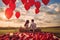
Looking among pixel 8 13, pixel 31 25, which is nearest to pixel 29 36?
pixel 31 25

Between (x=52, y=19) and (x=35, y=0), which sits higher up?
(x=35, y=0)

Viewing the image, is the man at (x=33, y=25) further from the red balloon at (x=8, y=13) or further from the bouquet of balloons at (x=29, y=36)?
the red balloon at (x=8, y=13)

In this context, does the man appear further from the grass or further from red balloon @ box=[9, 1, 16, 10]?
red balloon @ box=[9, 1, 16, 10]

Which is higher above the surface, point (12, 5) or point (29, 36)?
point (12, 5)

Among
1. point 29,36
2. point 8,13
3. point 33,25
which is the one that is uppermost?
point 8,13

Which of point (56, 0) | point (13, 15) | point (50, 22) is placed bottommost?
point (50, 22)

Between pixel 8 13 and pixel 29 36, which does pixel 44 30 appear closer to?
pixel 29 36

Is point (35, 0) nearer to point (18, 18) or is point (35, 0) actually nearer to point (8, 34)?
point (18, 18)

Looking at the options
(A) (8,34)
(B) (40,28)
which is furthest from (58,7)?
(A) (8,34)

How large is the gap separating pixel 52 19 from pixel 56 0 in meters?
0.22

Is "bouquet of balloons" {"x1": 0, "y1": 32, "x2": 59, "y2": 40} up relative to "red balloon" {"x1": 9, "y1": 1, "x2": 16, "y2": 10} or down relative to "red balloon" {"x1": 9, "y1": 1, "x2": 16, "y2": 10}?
down

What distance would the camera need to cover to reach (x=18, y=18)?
1.85 m

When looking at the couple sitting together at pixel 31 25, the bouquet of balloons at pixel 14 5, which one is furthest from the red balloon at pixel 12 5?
the couple sitting together at pixel 31 25

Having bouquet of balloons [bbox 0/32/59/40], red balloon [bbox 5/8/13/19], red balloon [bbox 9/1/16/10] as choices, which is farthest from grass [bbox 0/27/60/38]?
red balloon [bbox 9/1/16/10]
